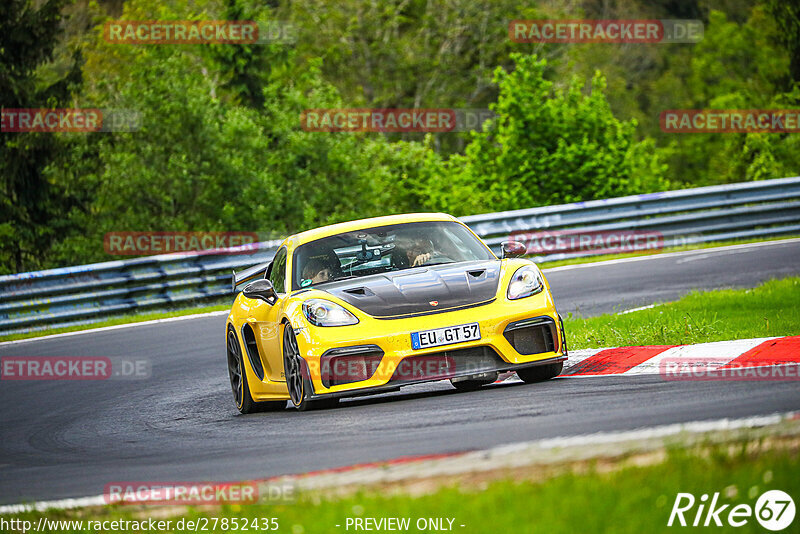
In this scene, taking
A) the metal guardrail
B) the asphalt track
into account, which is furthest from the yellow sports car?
the metal guardrail

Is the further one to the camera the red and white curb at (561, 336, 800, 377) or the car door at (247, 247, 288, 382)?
the car door at (247, 247, 288, 382)

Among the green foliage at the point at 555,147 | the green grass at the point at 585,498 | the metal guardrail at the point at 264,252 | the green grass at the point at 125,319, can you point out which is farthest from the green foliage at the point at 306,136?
the green grass at the point at 585,498

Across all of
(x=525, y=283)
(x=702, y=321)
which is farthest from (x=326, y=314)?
(x=702, y=321)

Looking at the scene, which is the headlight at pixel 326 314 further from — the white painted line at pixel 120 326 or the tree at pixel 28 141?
the tree at pixel 28 141

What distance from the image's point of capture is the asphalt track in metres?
5.76

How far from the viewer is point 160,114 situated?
107ft

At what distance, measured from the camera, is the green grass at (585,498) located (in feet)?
12.2

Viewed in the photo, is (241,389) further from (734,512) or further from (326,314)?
(734,512)

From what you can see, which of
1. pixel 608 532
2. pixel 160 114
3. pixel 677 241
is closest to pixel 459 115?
pixel 160 114

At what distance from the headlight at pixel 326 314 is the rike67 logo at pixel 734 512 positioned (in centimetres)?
415

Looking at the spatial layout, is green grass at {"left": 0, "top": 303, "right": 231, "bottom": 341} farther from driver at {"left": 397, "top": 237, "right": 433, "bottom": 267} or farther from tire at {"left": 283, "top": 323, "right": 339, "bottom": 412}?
tire at {"left": 283, "top": 323, "right": 339, "bottom": 412}

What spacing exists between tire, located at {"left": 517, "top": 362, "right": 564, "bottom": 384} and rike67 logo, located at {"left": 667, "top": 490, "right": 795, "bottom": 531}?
438 centimetres

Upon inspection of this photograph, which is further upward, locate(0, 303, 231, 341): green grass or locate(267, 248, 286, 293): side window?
locate(267, 248, 286, 293): side window

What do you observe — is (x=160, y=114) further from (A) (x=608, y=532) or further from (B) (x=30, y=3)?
(A) (x=608, y=532)
